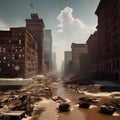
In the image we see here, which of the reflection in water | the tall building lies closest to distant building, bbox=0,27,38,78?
the tall building

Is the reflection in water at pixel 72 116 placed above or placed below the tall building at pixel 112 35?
below

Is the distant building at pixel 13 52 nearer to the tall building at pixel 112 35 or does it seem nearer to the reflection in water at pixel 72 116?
the tall building at pixel 112 35

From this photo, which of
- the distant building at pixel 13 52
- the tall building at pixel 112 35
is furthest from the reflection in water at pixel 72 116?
the distant building at pixel 13 52

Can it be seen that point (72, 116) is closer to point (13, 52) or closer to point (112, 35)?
point (112, 35)

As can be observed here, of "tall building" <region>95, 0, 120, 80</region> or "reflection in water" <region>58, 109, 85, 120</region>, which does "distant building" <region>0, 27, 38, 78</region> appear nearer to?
"tall building" <region>95, 0, 120, 80</region>

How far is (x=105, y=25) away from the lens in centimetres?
13175

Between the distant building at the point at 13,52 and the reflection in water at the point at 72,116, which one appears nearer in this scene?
the reflection in water at the point at 72,116

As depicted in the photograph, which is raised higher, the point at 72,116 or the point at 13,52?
the point at 13,52

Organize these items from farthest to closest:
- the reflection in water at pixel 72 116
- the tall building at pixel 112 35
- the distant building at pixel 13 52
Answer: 1. the distant building at pixel 13 52
2. the tall building at pixel 112 35
3. the reflection in water at pixel 72 116

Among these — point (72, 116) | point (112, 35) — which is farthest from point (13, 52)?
point (72, 116)

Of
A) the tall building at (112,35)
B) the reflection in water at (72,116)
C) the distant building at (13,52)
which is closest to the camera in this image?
the reflection in water at (72,116)

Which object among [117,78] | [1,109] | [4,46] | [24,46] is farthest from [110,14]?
[1,109]

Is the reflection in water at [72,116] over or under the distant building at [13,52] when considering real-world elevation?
under

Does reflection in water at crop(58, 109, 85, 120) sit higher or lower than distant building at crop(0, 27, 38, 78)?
lower
